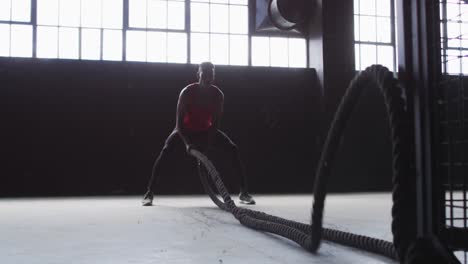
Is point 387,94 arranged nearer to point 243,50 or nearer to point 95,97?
point 95,97

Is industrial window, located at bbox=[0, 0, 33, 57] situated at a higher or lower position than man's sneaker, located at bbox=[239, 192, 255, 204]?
higher

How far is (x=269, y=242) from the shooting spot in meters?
2.17

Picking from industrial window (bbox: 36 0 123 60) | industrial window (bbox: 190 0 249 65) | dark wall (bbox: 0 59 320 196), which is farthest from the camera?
industrial window (bbox: 190 0 249 65)

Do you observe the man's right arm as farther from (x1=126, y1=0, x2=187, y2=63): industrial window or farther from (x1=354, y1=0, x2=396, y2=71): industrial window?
(x1=354, y1=0, x2=396, y2=71): industrial window

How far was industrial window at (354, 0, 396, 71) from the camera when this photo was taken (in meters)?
7.69

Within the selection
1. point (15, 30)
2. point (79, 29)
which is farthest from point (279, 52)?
point (15, 30)

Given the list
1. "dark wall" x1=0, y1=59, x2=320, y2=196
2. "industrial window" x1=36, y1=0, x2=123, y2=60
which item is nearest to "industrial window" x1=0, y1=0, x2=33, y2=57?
"industrial window" x1=36, y1=0, x2=123, y2=60

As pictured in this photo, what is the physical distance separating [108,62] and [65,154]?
130 centimetres

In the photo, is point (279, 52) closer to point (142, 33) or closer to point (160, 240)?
point (142, 33)

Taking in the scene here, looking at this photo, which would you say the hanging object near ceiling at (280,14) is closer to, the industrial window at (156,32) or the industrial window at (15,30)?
the industrial window at (156,32)

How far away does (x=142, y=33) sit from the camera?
703 centimetres

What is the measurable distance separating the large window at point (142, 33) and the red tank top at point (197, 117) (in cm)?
263

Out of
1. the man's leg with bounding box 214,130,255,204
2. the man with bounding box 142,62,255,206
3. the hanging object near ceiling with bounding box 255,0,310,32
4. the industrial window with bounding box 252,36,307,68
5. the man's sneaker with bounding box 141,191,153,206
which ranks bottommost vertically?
the man's sneaker with bounding box 141,191,153,206

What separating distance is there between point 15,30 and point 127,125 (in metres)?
1.88
